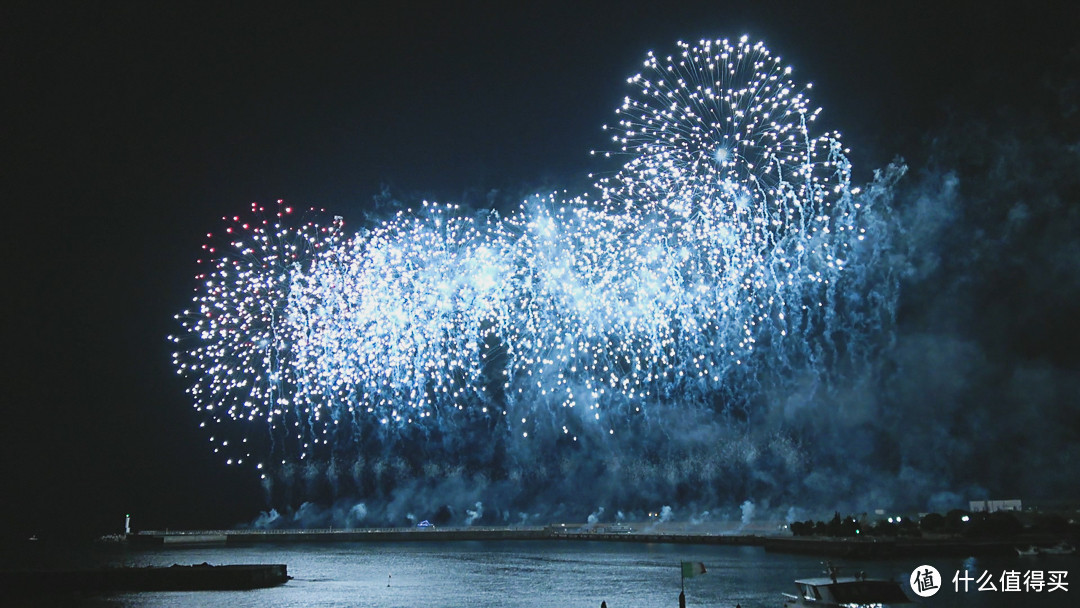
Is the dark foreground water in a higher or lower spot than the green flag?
lower

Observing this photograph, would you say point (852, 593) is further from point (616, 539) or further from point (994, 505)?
point (616, 539)

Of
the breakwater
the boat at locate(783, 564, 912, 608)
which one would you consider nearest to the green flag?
the boat at locate(783, 564, 912, 608)

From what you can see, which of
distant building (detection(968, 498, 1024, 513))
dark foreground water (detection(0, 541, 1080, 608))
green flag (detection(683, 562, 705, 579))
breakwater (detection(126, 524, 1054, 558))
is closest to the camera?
green flag (detection(683, 562, 705, 579))

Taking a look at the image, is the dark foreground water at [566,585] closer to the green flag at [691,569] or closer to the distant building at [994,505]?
the green flag at [691,569]

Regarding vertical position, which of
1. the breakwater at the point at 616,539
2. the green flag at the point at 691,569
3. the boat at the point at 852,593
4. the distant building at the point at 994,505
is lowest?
the breakwater at the point at 616,539

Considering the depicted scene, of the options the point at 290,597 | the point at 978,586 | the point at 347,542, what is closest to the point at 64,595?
the point at 290,597

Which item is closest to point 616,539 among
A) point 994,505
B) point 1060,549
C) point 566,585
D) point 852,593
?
point 994,505

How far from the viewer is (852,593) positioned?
955 inches

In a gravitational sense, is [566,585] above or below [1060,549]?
above

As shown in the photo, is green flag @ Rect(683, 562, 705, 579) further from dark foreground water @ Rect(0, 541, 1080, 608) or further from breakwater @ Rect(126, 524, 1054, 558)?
breakwater @ Rect(126, 524, 1054, 558)

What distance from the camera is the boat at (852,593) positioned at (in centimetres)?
2412

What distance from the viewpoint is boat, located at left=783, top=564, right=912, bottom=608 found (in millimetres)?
24125

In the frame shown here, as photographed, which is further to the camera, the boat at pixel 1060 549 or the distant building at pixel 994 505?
the distant building at pixel 994 505

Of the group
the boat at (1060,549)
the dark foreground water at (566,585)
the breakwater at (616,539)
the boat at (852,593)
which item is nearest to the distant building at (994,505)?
the breakwater at (616,539)
